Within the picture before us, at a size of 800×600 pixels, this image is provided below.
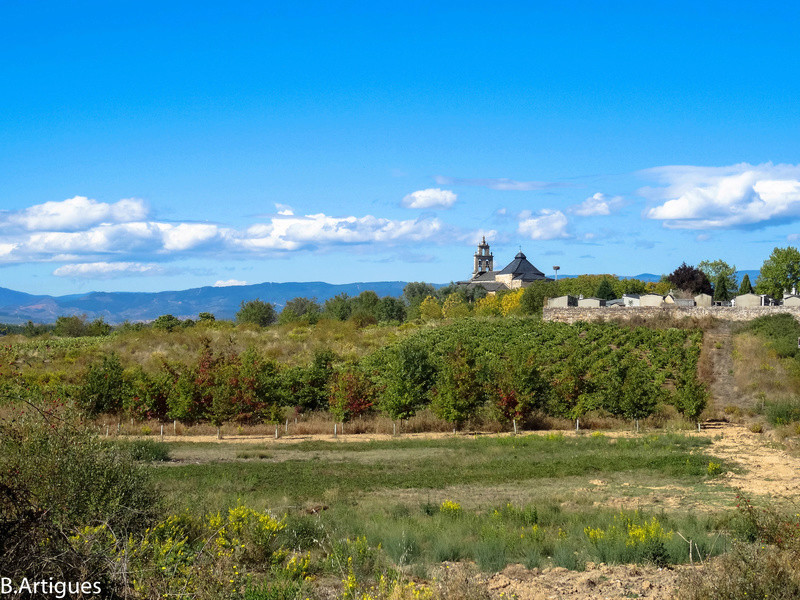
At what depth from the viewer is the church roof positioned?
436 feet

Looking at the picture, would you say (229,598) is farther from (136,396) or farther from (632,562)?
(136,396)

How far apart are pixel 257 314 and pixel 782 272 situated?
67.5 m

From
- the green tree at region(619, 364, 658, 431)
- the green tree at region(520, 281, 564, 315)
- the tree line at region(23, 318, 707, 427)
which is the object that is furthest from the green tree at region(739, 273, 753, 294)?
the green tree at region(619, 364, 658, 431)

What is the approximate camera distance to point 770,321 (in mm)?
55719

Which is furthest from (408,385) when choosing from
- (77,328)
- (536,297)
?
(77,328)

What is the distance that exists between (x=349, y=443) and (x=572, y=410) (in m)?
12.6

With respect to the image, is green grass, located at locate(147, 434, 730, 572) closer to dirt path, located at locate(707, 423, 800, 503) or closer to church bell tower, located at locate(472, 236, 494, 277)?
dirt path, located at locate(707, 423, 800, 503)

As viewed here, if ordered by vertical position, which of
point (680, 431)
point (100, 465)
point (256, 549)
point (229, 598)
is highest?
point (100, 465)

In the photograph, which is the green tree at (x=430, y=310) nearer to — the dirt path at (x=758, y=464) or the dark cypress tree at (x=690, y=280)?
the dark cypress tree at (x=690, y=280)

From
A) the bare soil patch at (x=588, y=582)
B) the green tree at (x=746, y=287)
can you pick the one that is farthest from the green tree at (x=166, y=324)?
the green tree at (x=746, y=287)

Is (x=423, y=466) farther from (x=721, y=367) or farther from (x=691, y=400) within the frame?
(x=721, y=367)

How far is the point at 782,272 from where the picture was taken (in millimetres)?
86562

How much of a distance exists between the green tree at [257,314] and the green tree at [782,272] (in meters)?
64.8

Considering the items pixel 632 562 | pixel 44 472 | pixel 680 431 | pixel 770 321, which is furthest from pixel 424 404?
pixel 770 321
